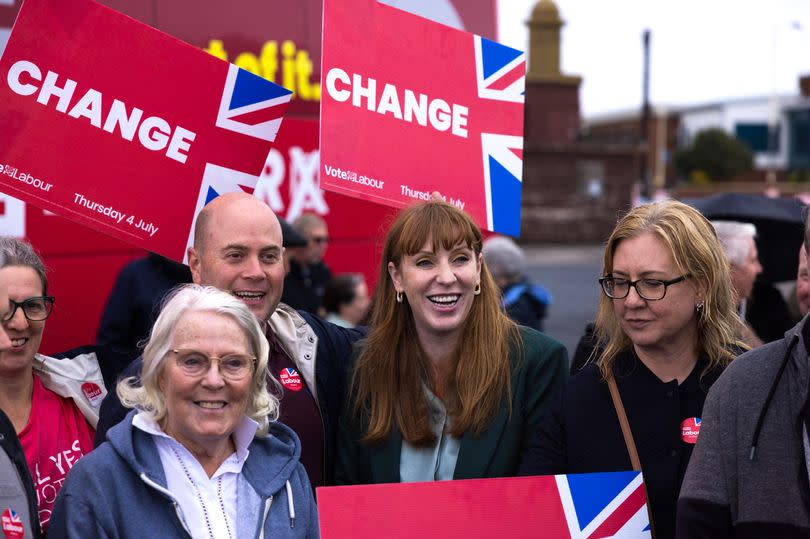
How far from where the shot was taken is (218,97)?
3852 millimetres

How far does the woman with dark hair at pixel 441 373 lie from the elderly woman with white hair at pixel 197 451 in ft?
2.13

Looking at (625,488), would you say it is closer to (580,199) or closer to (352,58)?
(352,58)

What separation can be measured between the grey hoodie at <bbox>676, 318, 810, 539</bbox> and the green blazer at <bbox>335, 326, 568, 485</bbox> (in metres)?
0.95

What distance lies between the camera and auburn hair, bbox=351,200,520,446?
3.38 m

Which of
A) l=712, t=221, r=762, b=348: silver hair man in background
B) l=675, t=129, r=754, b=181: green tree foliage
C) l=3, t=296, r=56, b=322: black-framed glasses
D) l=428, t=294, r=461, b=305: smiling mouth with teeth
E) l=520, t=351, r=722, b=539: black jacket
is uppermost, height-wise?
l=675, t=129, r=754, b=181: green tree foliage

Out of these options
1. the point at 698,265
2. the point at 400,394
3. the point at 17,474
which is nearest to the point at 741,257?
the point at 698,265

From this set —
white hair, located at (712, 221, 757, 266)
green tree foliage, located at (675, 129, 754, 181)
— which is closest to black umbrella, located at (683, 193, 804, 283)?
white hair, located at (712, 221, 757, 266)

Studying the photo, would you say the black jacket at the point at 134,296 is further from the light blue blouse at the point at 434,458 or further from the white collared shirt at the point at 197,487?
the white collared shirt at the point at 197,487

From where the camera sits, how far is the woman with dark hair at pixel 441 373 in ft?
11.0

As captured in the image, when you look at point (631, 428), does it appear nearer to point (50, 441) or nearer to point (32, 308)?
point (50, 441)

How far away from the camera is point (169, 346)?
2668 mm

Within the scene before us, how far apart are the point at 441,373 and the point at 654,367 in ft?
2.32

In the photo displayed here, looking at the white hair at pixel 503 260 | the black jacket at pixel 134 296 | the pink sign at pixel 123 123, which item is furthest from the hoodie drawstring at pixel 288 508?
the white hair at pixel 503 260

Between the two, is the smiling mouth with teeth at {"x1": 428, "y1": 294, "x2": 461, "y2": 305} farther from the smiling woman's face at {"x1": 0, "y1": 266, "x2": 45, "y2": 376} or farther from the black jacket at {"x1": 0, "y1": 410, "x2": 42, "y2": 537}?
the black jacket at {"x1": 0, "y1": 410, "x2": 42, "y2": 537}
